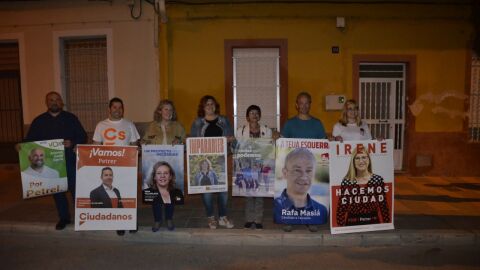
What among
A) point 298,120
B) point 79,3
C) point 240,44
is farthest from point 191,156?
point 79,3

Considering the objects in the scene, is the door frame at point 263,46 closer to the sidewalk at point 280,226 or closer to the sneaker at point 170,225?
the sidewalk at point 280,226

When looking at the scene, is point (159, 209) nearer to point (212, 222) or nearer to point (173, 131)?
point (212, 222)

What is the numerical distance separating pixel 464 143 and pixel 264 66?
5.19 meters

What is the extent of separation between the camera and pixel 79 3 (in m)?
9.09

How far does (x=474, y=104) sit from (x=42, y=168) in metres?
9.48

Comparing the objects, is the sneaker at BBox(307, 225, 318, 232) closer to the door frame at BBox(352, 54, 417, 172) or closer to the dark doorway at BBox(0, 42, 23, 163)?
the door frame at BBox(352, 54, 417, 172)

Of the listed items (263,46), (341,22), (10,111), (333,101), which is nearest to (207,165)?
(263,46)

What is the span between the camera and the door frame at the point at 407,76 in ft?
29.2

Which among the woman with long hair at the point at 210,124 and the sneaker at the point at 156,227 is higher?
the woman with long hair at the point at 210,124

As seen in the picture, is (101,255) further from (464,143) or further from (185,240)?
(464,143)

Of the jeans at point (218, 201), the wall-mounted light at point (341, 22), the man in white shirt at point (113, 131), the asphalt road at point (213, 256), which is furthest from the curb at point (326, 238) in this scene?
the wall-mounted light at point (341, 22)

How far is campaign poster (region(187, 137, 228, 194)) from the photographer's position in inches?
205

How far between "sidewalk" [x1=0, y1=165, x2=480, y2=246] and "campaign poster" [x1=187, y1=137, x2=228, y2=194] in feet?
2.15

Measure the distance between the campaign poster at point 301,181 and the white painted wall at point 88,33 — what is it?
486cm
